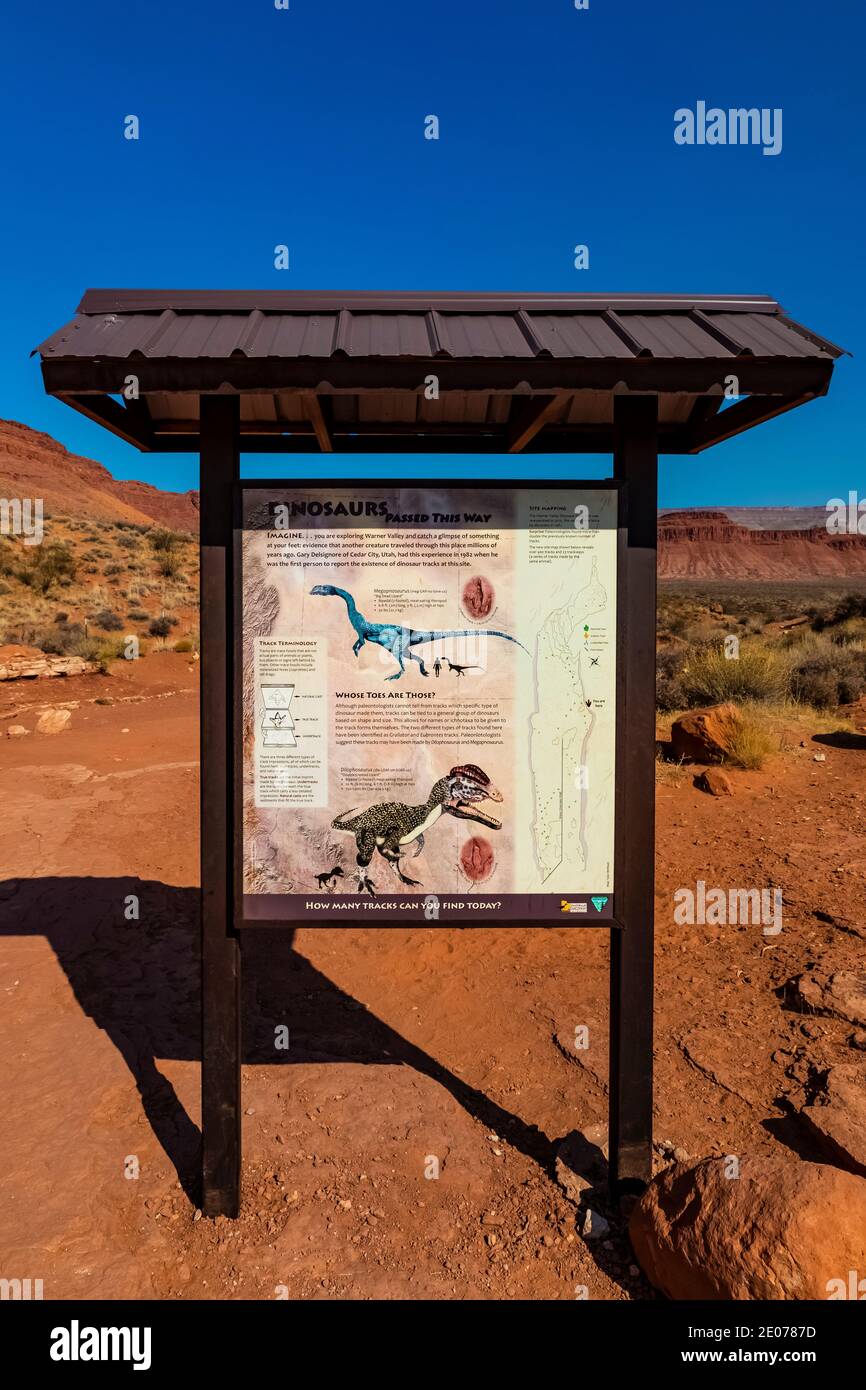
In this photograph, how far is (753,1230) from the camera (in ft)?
7.38

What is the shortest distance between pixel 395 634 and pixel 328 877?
959 mm

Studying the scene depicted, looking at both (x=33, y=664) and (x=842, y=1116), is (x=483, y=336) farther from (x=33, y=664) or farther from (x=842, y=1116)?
(x=33, y=664)

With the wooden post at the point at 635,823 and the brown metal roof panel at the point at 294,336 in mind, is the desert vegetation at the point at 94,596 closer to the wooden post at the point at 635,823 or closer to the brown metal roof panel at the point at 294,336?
the brown metal roof panel at the point at 294,336

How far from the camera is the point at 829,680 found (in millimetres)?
13031

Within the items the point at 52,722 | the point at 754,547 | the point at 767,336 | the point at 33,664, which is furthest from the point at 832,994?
the point at 754,547

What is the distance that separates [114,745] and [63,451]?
300 feet

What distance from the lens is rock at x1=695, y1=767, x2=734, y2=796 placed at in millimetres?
7984

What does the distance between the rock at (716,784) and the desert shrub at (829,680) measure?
549 cm

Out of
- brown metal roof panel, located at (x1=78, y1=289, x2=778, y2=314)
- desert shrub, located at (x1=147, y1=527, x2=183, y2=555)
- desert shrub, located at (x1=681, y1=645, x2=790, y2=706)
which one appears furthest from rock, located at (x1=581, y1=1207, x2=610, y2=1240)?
desert shrub, located at (x1=147, y1=527, x2=183, y2=555)

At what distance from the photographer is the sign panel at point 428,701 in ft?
9.43

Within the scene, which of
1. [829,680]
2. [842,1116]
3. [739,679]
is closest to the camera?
[842,1116]

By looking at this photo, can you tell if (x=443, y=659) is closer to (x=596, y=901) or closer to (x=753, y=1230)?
(x=596, y=901)

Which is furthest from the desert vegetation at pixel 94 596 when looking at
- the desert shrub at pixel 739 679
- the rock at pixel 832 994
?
the rock at pixel 832 994

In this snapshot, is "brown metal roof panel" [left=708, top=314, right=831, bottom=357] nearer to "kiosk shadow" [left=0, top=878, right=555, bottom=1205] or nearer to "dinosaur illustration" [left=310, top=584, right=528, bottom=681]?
"dinosaur illustration" [left=310, top=584, right=528, bottom=681]
